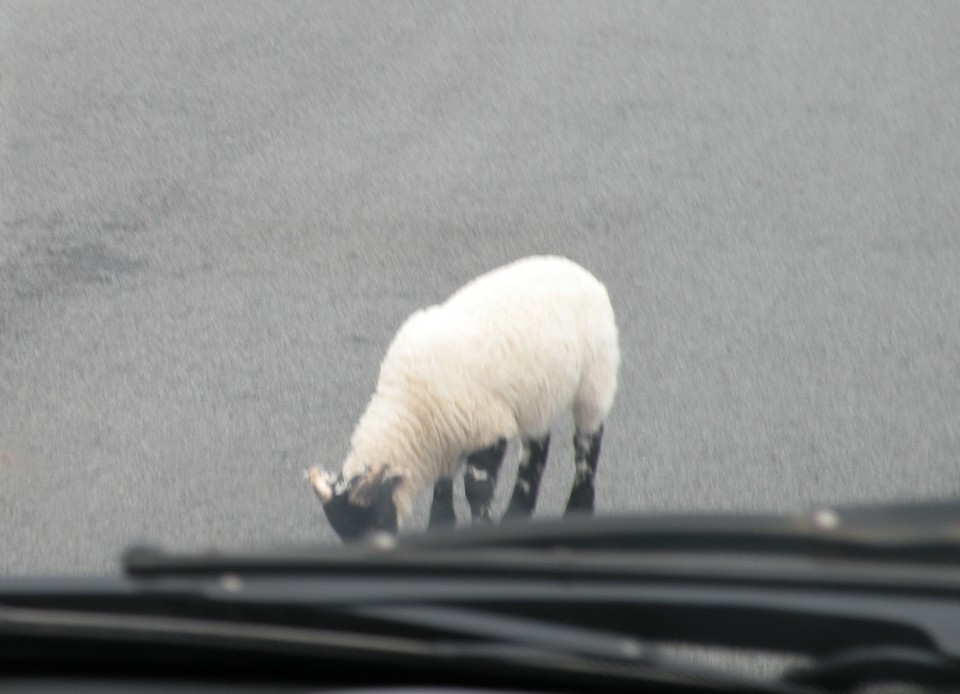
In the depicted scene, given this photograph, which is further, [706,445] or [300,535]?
[706,445]

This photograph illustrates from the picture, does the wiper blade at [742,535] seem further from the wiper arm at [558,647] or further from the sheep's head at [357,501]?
the sheep's head at [357,501]

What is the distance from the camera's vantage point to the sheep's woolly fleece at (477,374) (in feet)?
14.5

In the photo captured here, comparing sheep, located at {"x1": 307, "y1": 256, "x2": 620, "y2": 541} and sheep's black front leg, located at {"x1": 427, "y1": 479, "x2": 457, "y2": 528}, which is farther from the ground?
sheep, located at {"x1": 307, "y1": 256, "x2": 620, "y2": 541}

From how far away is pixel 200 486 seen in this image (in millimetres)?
5219

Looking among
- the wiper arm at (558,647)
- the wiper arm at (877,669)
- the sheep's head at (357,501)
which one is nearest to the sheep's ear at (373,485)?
the sheep's head at (357,501)

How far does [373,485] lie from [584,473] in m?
1.09

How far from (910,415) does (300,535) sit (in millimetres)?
2650

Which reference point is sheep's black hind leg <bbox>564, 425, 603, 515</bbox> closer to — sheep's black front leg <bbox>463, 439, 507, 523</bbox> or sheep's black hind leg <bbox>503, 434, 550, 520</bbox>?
sheep's black hind leg <bbox>503, 434, 550, 520</bbox>

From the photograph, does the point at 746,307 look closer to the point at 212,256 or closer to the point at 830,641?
the point at 212,256

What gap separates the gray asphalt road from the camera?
17.3 ft

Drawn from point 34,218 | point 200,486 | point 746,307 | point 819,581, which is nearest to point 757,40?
point 746,307

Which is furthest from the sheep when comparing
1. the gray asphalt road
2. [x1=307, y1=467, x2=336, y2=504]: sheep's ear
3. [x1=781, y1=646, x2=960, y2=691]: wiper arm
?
[x1=781, y1=646, x2=960, y2=691]: wiper arm

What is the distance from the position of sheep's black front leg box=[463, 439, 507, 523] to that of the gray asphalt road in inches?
19.5

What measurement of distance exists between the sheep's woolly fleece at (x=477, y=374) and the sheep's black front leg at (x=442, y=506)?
0.12m
